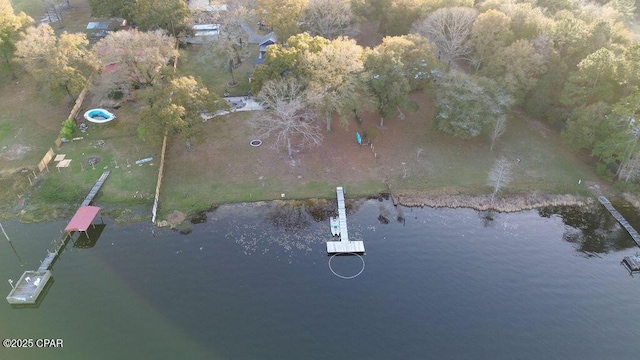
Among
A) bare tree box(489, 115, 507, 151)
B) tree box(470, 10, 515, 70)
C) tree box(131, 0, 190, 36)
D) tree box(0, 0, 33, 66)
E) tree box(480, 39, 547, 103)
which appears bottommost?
bare tree box(489, 115, 507, 151)

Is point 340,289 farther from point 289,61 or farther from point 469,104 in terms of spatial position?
point 289,61

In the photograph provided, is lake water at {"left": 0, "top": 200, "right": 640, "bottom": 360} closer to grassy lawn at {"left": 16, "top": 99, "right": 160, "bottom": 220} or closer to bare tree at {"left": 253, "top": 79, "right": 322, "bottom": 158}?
grassy lawn at {"left": 16, "top": 99, "right": 160, "bottom": 220}

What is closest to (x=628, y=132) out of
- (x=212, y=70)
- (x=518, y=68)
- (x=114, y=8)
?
(x=518, y=68)

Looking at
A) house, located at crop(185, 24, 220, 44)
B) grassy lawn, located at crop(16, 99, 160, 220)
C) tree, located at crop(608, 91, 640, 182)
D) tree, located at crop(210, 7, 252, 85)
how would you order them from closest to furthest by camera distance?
tree, located at crop(608, 91, 640, 182)
grassy lawn, located at crop(16, 99, 160, 220)
tree, located at crop(210, 7, 252, 85)
house, located at crop(185, 24, 220, 44)

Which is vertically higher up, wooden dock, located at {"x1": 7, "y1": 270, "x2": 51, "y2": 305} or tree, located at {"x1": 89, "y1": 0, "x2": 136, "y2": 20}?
tree, located at {"x1": 89, "y1": 0, "x2": 136, "y2": 20}

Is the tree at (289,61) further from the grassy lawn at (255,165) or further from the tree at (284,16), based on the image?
the tree at (284,16)

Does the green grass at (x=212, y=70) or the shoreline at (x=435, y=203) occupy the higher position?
the green grass at (x=212, y=70)

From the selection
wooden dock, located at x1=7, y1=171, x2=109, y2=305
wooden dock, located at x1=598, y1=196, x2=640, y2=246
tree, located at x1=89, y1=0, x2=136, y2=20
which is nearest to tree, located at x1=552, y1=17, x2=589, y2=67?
wooden dock, located at x1=598, y1=196, x2=640, y2=246

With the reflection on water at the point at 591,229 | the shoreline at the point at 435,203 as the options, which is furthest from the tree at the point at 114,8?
the reflection on water at the point at 591,229
